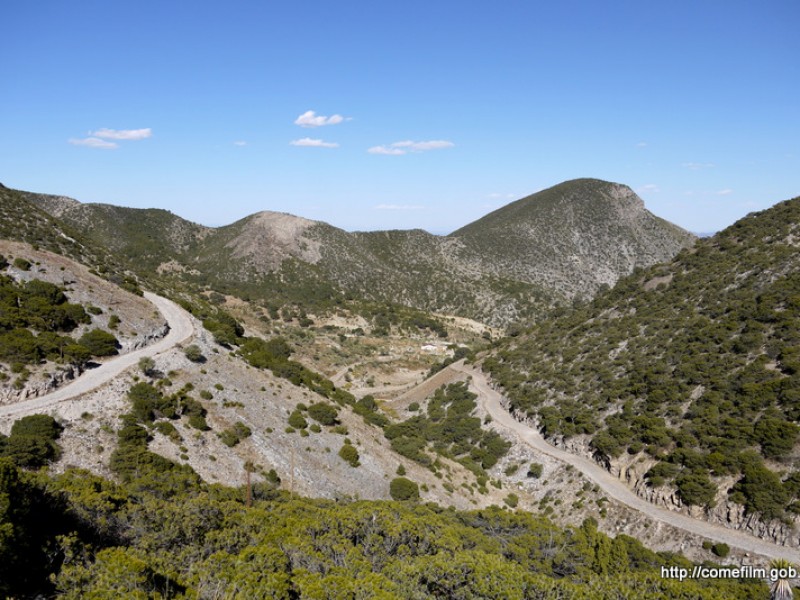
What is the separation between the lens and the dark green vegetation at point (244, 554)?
1209 centimetres

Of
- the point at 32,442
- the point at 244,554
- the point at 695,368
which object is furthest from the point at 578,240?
the point at 244,554

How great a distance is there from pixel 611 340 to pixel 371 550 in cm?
4304

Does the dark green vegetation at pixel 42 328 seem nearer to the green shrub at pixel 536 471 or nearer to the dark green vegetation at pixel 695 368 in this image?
the green shrub at pixel 536 471

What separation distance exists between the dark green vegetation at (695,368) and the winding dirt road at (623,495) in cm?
144

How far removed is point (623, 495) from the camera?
34.6 m

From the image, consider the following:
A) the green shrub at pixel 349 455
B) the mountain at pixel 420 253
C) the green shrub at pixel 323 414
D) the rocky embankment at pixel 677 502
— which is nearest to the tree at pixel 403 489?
the green shrub at pixel 349 455

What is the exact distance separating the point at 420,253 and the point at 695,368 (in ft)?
328

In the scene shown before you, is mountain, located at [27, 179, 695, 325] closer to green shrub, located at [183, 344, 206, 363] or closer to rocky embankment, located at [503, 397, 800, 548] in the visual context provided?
green shrub, located at [183, 344, 206, 363]

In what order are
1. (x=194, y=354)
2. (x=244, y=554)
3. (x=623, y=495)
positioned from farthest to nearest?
(x=194, y=354)
(x=623, y=495)
(x=244, y=554)

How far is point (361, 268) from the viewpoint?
12262 centimetres

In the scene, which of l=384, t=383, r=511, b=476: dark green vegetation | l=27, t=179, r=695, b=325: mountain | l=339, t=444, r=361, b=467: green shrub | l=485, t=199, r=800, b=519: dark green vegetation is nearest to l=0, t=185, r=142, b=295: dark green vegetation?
l=339, t=444, r=361, b=467: green shrub

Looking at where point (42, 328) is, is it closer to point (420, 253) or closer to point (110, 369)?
point (110, 369)

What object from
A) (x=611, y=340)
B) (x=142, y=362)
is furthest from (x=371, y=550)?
(x=611, y=340)

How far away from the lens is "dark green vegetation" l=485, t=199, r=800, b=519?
3138 cm
